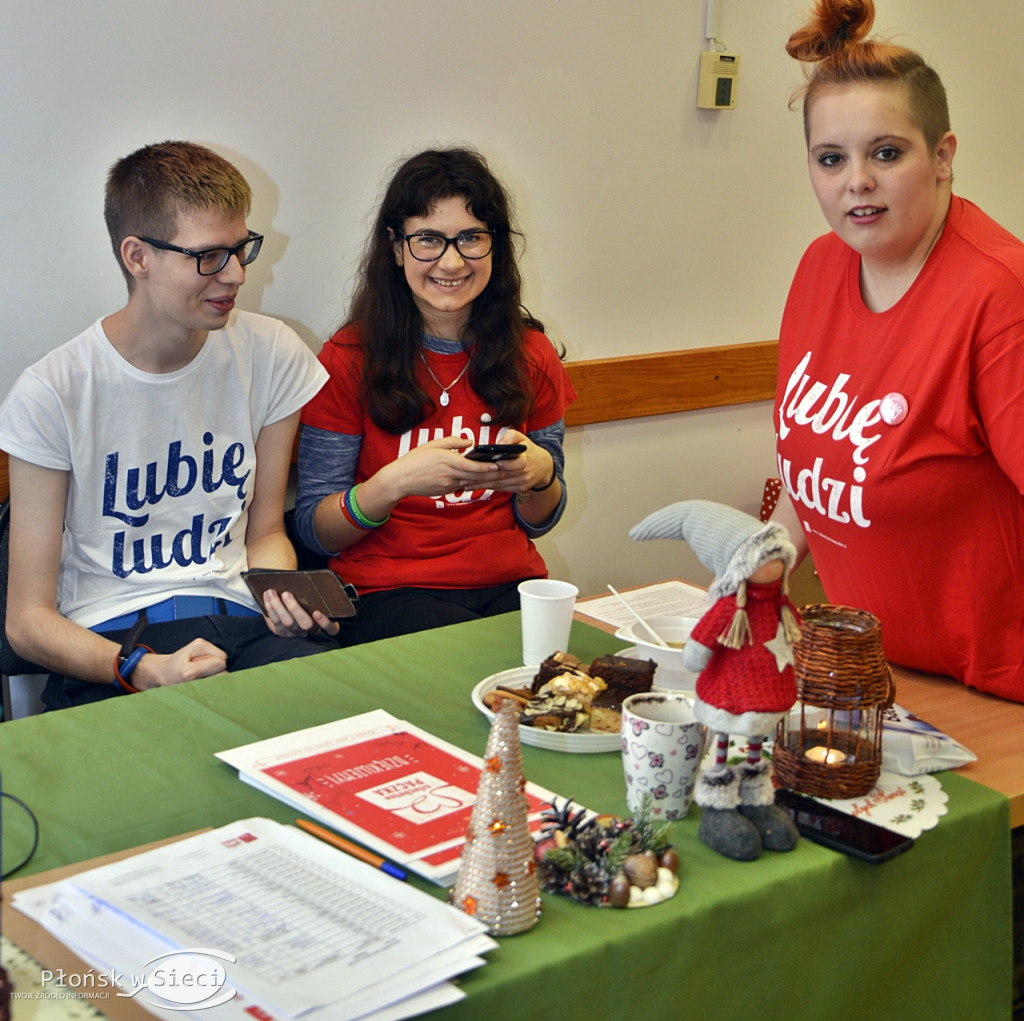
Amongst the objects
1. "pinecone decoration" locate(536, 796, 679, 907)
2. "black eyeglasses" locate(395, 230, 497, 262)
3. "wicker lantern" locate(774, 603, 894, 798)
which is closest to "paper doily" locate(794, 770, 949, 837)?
"wicker lantern" locate(774, 603, 894, 798)

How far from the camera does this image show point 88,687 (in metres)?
1.90

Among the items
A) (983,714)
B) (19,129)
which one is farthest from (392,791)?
(19,129)

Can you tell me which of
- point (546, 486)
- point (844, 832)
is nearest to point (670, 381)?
point (546, 486)

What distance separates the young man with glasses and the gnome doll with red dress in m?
0.99

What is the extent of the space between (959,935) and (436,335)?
1.56m

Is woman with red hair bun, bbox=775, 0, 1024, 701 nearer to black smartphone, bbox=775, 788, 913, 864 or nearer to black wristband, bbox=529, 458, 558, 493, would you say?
black smartphone, bbox=775, 788, 913, 864

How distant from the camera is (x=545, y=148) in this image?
283cm

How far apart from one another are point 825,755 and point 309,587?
989 mm

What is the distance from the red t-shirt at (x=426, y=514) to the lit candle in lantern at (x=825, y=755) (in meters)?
1.17

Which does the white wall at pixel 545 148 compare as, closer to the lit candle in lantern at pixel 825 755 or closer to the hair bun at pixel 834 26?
the hair bun at pixel 834 26

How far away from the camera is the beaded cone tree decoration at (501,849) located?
0.91 m

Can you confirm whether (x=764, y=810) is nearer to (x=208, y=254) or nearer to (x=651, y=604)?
(x=651, y=604)

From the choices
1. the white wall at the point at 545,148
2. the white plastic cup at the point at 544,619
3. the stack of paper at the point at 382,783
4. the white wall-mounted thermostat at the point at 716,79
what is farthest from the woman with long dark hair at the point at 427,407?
the white wall-mounted thermostat at the point at 716,79

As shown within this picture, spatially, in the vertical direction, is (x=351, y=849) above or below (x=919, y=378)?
below
